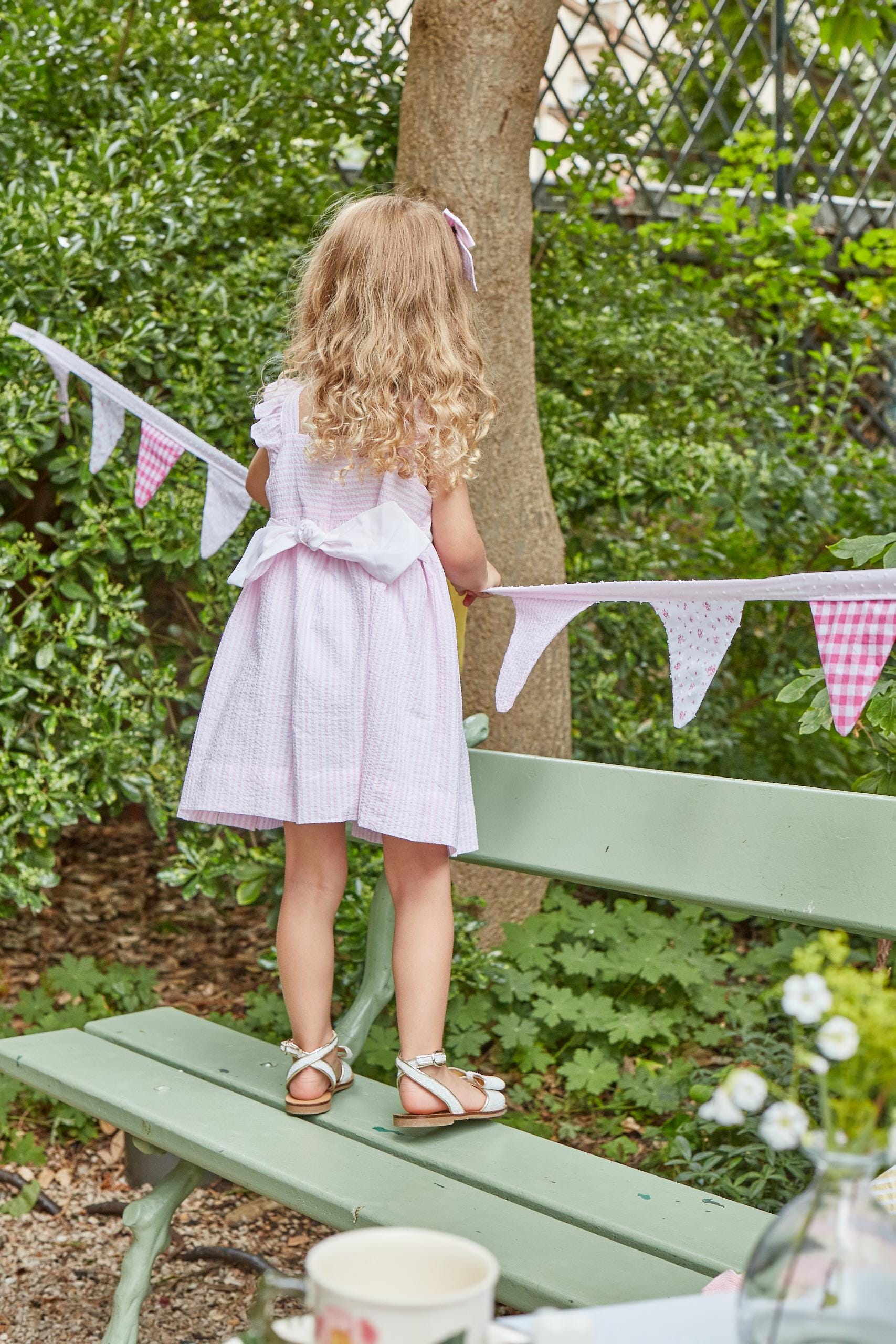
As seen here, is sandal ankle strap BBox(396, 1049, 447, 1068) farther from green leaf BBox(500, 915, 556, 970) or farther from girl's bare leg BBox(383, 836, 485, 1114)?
green leaf BBox(500, 915, 556, 970)

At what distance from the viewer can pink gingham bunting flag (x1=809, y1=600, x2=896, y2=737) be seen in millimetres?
1775

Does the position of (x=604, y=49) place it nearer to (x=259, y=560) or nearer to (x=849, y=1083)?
(x=259, y=560)

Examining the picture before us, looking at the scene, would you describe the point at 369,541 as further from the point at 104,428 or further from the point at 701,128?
the point at 701,128

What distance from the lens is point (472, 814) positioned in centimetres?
217

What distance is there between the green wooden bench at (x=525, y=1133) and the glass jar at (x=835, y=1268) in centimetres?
79

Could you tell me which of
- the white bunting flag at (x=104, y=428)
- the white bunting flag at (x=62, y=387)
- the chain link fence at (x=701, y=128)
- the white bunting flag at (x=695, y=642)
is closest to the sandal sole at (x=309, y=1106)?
the white bunting flag at (x=695, y=642)

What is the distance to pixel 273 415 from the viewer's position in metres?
2.23

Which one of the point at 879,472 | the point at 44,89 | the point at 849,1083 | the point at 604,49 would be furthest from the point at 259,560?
the point at 604,49

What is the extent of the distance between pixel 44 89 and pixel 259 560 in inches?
90.2

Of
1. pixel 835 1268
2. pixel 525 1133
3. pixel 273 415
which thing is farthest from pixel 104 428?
pixel 835 1268

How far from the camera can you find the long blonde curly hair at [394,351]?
2057mm

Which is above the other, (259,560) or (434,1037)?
(259,560)

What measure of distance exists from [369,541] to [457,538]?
17 cm

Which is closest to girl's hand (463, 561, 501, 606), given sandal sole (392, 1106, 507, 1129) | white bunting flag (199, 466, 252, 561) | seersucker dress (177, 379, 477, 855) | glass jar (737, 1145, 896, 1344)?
seersucker dress (177, 379, 477, 855)
